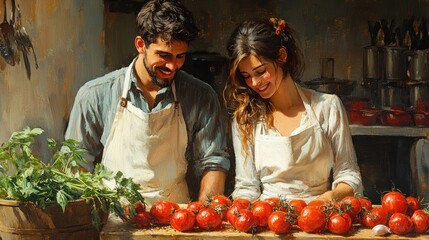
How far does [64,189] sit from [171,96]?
99 centimetres

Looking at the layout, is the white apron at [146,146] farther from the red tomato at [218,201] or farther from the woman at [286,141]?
the red tomato at [218,201]

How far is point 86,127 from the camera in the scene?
8.67 ft

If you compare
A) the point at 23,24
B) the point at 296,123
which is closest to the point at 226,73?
the point at 296,123

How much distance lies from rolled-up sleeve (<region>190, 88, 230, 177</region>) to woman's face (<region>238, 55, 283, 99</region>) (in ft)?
0.87

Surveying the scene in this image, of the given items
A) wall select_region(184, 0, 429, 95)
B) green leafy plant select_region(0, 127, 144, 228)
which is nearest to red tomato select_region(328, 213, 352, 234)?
green leafy plant select_region(0, 127, 144, 228)

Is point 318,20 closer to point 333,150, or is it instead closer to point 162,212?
point 333,150

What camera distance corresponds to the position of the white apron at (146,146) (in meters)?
2.65

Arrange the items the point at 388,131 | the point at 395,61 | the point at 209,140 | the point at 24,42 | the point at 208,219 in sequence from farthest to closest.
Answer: the point at 395,61
the point at 388,131
the point at 24,42
the point at 209,140
the point at 208,219

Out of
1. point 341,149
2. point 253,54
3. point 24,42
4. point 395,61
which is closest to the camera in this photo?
point 253,54

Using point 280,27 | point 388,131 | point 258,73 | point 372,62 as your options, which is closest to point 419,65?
point 372,62

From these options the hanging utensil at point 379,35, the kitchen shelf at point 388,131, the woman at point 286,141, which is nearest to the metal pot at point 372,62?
the hanging utensil at point 379,35

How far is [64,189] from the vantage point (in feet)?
5.90

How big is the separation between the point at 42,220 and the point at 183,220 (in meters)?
0.42

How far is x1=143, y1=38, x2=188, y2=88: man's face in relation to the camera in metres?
2.49
